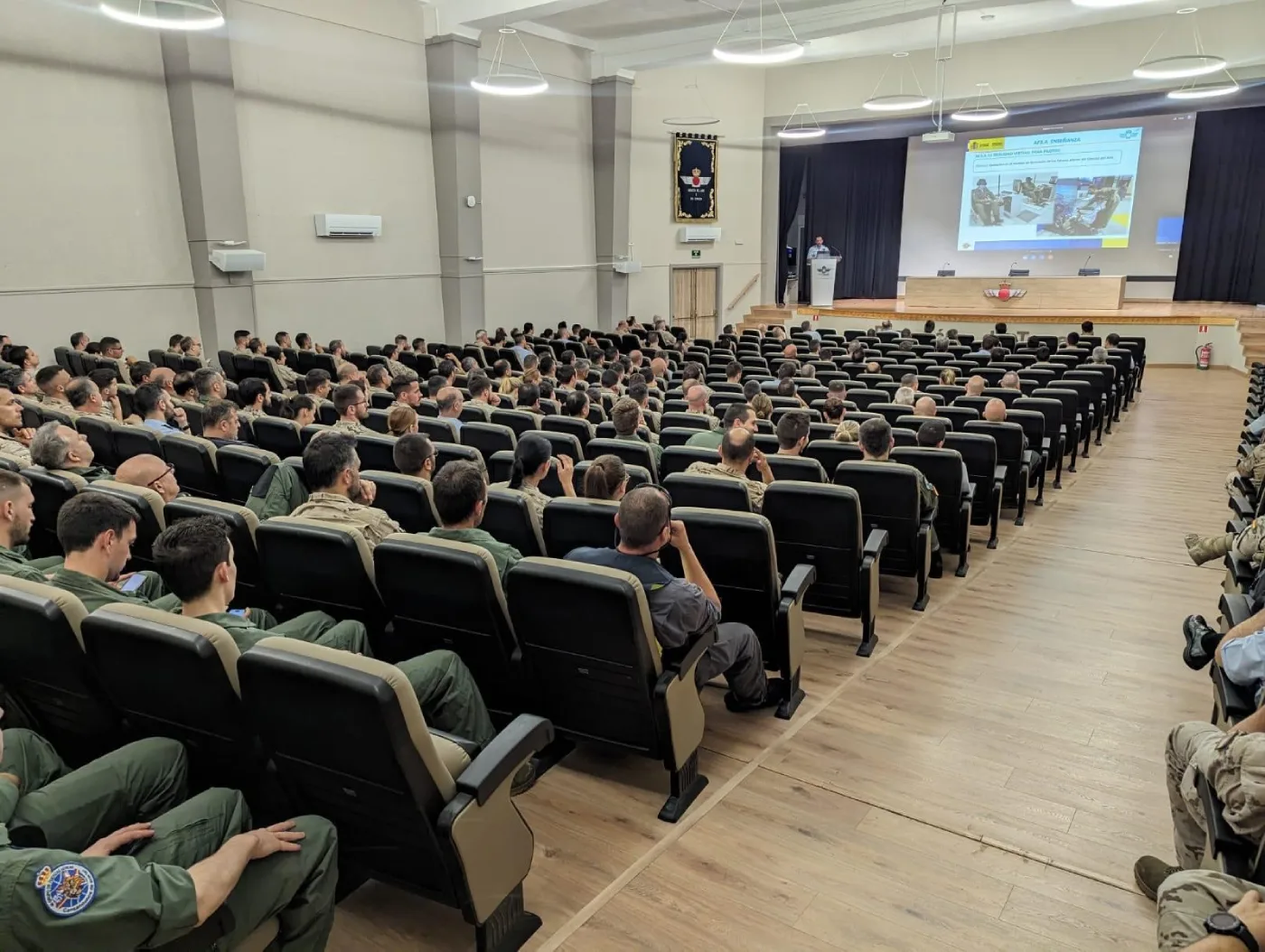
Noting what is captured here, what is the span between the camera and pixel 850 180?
20.1m

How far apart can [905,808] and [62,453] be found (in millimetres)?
4117

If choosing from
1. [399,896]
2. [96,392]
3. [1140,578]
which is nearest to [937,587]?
[1140,578]

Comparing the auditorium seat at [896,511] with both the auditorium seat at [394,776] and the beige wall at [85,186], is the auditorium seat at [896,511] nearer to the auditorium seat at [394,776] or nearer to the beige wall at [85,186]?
the auditorium seat at [394,776]

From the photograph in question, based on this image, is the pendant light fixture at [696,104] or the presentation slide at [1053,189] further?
the pendant light fixture at [696,104]

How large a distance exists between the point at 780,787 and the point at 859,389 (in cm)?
563

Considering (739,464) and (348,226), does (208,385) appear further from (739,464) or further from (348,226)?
(348,226)

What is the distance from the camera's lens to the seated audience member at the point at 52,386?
6609 mm

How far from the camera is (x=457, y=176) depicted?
513 inches

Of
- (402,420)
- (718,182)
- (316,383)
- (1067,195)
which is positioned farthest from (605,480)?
(1067,195)

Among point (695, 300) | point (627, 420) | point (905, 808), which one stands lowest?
point (905, 808)

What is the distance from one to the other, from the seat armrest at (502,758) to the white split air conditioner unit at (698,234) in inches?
649

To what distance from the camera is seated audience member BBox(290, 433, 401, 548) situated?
3.46 metres

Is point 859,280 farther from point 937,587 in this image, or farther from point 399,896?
point 399,896

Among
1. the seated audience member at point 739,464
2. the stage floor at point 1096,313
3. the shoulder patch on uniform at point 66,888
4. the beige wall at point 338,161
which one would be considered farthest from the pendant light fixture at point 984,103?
the shoulder patch on uniform at point 66,888
